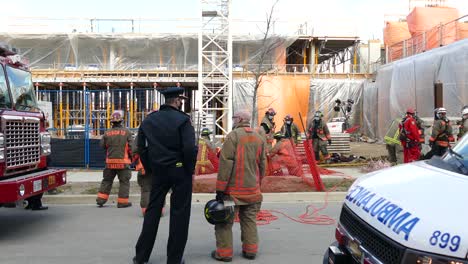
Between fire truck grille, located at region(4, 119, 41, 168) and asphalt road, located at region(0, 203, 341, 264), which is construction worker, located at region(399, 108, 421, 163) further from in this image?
Answer: fire truck grille, located at region(4, 119, 41, 168)

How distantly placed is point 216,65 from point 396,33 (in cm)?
1229

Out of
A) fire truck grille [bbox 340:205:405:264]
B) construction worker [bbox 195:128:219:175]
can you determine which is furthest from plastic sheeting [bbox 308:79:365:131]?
fire truck grille [bbox 340:205:405:264]

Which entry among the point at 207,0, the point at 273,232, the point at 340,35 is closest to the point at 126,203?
the point at 273,232

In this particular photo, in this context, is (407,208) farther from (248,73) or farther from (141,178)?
(248,73)

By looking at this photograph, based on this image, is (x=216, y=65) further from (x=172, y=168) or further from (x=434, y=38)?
(x=172, y=168)

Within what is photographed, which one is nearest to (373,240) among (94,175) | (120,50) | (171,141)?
(171,141)

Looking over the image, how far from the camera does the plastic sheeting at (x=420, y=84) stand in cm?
1728

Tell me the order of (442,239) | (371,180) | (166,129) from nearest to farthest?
1. (442,239)
2. (371,180)
3. (166,129)

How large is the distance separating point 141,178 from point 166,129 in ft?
9.94

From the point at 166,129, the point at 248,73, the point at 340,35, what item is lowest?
the point at 166,129

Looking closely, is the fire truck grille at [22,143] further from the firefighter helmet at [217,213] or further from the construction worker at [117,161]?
the firefighter helmet at [217,213]

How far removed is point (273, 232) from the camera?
6523mm

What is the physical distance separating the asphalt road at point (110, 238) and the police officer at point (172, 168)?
0.58 m

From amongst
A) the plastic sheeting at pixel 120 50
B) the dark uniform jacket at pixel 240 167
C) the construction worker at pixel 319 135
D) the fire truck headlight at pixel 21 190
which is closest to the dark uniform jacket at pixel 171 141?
the dark uniform jacket at pixel 240 167
